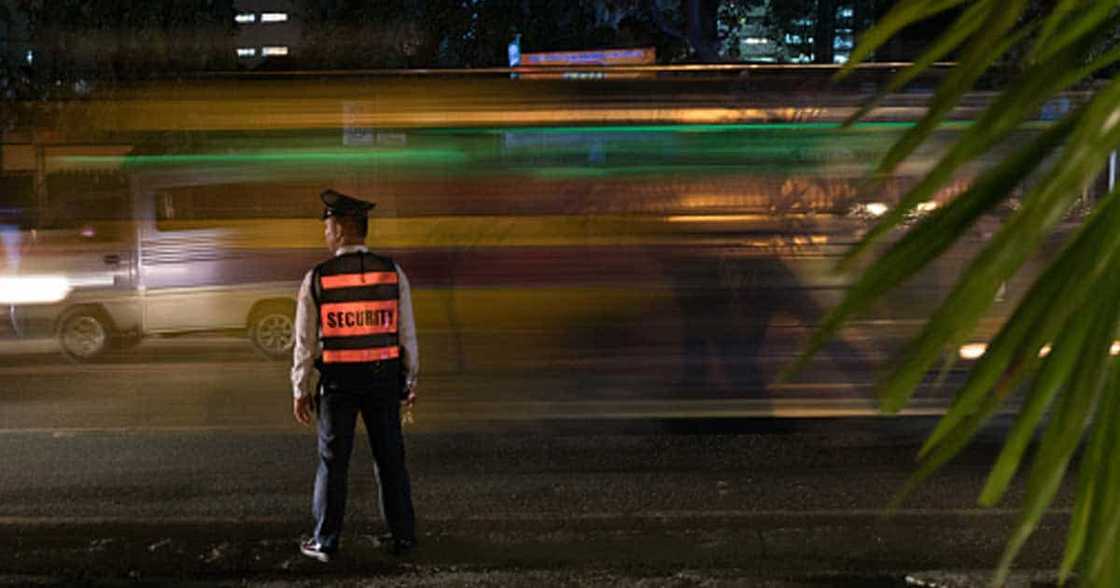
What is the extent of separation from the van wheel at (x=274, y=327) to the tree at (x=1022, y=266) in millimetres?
10545

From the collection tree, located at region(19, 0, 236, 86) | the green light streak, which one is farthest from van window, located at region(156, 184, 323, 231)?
tree, located at region(19, 0, 236, 86)

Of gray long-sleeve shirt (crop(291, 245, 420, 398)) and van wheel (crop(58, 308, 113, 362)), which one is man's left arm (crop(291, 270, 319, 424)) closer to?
gray long-sleeve shirt (crop(291, 245, 420, 398))

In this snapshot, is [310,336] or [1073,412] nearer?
[1073,412]

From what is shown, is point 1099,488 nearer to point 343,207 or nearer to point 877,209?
point 877,209

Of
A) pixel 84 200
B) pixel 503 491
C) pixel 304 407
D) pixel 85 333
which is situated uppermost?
pixel 84 200

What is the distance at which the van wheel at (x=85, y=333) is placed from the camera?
45.4 feet

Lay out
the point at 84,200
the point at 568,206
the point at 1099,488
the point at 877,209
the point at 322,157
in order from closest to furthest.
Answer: the point at 1099,488, the point at 877,209, the point at 568,206, the point at 322,157, the point at 84,200

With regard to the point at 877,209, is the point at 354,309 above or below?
below

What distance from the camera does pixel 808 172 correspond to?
995 cm

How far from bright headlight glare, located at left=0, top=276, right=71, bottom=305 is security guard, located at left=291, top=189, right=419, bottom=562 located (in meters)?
7.52

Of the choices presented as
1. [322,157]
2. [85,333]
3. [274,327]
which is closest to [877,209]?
[322,157]

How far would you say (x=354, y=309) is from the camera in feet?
22.3

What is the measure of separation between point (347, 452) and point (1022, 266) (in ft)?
19.9

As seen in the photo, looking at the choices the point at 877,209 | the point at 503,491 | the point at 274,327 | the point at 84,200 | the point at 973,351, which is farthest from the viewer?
the point at 84,200
